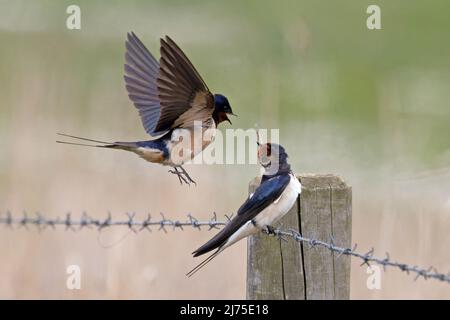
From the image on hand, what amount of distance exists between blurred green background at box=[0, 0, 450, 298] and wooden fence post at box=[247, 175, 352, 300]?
1.81 metres

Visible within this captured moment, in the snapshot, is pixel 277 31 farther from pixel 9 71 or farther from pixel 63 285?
pixel 63 285

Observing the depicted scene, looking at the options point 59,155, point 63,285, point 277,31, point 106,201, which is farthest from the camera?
point 277,31

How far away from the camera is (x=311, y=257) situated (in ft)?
10.9

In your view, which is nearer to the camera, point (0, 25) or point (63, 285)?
point (63, 285)

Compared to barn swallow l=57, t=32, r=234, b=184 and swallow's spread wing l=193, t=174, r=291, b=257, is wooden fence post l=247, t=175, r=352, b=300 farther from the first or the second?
barn swallow l=57, t=32, r=234, b=184

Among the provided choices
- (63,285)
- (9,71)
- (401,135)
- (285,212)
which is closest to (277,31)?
(401,135)

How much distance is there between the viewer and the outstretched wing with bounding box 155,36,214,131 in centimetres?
405

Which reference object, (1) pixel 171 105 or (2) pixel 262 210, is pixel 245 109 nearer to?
(1) pixel 171 105

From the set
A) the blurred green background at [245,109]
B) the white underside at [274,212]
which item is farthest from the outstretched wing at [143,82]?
the white underside at [274,212]

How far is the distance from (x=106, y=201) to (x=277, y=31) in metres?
4.51

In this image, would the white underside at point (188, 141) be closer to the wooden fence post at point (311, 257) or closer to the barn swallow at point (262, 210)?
the barn swallow at point (262, 210)

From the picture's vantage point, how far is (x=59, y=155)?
6.55 metres

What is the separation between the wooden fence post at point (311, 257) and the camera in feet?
10.8

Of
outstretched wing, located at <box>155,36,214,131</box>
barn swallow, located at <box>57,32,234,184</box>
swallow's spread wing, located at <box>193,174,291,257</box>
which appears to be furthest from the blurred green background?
swallow's spread wing, located at <box>193,174,291,257</box>
